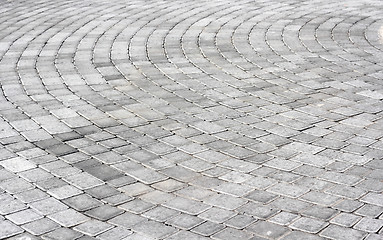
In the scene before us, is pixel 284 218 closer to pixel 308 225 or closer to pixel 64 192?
pixel 308 225

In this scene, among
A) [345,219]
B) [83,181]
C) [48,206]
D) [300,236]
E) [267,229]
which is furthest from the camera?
[83,181]

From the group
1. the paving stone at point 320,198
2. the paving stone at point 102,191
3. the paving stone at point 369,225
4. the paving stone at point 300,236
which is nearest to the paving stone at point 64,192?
the paving stone at point 102,191

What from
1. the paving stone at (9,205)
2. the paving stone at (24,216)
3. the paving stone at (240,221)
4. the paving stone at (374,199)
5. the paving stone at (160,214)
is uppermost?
the paving stone at (9,205)

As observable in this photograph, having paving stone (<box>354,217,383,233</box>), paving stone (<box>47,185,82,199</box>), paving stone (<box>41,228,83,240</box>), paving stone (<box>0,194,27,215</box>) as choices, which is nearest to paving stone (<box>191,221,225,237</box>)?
paving stone (<box>41,228,83,240</box>)

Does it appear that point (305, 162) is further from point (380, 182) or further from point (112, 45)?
point (112, 45)

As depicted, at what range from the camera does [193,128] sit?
250 inches

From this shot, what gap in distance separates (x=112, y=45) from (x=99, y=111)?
2.88 meters

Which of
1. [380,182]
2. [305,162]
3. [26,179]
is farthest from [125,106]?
[380,182]

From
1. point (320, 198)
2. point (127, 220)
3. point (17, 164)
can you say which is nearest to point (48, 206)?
point (127, 220)

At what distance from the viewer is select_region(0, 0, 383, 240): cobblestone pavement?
461 centimetres

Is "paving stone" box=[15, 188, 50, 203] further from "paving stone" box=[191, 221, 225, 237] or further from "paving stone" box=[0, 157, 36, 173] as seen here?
"paving stone" box=[191, 221, 225, 237]

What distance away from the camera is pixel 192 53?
8961 mm

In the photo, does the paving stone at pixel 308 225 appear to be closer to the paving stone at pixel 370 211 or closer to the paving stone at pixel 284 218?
the paving stone at pixel 284 218

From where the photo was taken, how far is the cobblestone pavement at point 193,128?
181 inches
